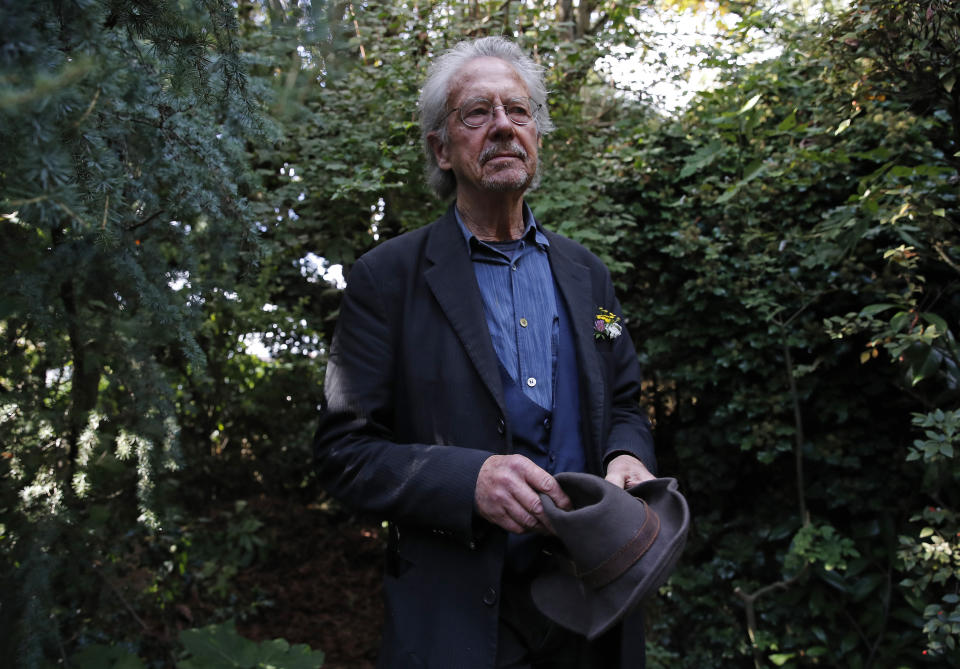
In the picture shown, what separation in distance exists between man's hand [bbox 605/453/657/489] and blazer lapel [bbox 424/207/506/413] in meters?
0.31

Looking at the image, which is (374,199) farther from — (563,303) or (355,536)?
(355,536)

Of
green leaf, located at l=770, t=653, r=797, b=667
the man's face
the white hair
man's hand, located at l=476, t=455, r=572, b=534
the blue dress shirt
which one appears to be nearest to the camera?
man's hand, located at l=476, t=455, r=572, b=534

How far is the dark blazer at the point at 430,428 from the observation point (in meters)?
1.50

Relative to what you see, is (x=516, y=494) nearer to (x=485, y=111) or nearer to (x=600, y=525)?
(x=600, y=525)

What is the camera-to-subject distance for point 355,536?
5090 mm

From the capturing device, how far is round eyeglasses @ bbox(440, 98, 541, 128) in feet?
6.17

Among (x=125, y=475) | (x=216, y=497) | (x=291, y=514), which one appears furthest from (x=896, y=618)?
(x=216, y=497)

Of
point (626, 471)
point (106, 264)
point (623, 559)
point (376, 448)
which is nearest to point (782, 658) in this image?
point (626, 471)

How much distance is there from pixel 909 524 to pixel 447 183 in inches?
99.5

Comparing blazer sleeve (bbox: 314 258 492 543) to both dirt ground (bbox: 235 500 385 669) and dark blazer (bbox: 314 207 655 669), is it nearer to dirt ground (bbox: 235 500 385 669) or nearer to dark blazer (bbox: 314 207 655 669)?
dark blazer (bbox: 314 207 655 669)

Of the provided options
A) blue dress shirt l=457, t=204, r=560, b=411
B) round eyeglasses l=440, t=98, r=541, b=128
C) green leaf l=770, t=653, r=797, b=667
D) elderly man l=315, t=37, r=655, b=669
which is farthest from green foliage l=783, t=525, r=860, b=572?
round eyeglasses l=440, t=98, r=541, b=128

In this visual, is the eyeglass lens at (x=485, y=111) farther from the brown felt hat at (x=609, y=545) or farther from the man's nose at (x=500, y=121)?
the brown felt hat at (x=609, y=545)

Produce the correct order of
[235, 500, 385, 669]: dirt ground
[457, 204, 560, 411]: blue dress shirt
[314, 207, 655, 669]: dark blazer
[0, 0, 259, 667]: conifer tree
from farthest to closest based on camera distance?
[235, 500, 385, 669]: dirt ground < [457, 204, 560, 411]: blue dress shirt < [314, 207, 655, 669]: dark blazer < [0, 0, 259, 667]: conifer tree

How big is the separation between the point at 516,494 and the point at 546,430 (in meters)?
0.32
